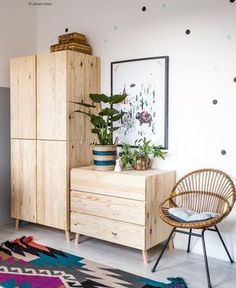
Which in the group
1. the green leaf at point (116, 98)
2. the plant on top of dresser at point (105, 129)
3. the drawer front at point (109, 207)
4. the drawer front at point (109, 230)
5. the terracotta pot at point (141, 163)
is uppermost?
the green leaf at point (116, 98)

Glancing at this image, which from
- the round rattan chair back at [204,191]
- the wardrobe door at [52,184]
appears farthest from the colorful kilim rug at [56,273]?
the round rattan chair back at [204,191]

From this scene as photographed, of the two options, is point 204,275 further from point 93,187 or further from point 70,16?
point 70,16

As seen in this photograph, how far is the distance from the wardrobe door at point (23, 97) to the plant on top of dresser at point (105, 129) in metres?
0.55

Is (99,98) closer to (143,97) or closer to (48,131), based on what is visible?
(143,97)

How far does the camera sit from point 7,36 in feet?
12.7

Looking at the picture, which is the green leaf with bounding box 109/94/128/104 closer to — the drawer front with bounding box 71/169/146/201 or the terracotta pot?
the terracotta pot

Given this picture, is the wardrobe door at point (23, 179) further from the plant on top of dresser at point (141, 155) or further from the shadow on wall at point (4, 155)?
the plant on top of dresser at point (141, 155)

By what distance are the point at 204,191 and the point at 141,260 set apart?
79 cm

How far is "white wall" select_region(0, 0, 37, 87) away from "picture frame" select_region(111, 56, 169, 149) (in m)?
1.19

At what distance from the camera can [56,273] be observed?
264 cm

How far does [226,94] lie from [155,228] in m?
1.28

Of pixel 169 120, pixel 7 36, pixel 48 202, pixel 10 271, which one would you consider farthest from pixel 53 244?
pixel 7 36

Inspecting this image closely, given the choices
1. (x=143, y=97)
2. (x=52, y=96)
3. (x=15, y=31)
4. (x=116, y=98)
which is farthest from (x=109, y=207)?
(x=15, y=31)

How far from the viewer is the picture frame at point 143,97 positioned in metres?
3.26
